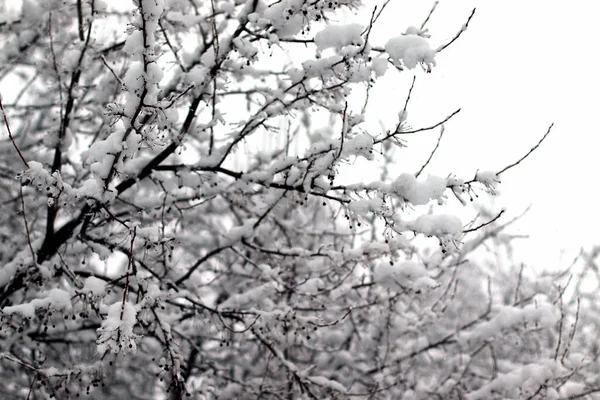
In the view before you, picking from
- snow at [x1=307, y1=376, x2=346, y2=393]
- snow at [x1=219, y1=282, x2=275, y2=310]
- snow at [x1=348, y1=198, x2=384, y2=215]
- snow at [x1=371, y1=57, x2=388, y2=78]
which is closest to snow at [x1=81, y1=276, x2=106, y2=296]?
snow at [x1=219, y1=282, x2=275, y2=310]

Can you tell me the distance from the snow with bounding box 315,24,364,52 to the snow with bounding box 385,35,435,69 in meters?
0.18

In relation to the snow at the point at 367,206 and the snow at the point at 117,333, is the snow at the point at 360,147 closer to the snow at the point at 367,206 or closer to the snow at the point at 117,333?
the snow at the point at 367,206

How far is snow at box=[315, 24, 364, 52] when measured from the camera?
2494 mm

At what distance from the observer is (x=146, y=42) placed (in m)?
1.96

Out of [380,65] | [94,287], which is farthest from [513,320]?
[94,287]

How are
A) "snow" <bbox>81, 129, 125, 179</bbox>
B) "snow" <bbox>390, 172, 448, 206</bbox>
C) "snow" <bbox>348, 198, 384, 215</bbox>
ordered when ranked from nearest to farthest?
"snow" <bbox>81, 129, 125, 179</bbox> → "snow" <bbox>390, 172, 448, 206</bbox> → "snow" <bbox>348, 198, 384, 215</bbox>

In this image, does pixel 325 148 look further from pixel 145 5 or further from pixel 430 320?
pixel 430 320

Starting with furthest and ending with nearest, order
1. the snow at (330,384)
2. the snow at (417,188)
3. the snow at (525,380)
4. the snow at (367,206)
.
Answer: the snow at (525,380), the snow at (330,384), the snow at (367,206), the snow at (417,188)

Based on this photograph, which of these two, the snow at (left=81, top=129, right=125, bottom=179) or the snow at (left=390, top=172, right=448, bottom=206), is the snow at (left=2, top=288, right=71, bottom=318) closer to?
the snow at (left=81, top=129, right=125, bottom=179)

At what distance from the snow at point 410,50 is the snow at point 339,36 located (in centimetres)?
18

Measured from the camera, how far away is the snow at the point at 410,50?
2221mm

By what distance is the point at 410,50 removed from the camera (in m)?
2.28

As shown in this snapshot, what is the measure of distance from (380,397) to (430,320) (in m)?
1.10

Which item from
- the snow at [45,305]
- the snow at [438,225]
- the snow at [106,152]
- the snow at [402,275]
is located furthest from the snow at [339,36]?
the snow at [45,305]
